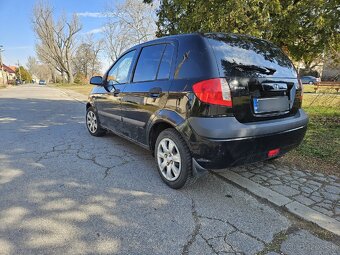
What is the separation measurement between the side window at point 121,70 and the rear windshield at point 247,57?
1.69m

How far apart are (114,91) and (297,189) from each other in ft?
10.2

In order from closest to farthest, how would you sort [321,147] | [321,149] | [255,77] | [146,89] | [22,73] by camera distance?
[255,77] < [146,89] < [321,149] < [321,147] < [22,73]

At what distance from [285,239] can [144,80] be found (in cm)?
254

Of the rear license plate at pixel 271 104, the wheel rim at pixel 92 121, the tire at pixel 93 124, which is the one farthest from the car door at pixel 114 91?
the rear license plate at pixel 271 104

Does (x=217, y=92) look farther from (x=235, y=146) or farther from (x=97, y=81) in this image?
(x=97, y=81)

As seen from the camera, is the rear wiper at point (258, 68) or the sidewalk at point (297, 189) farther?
the rear wiper at point (258, 68)

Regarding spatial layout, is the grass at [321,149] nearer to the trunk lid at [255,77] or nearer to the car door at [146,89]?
the trunk lid at [255,77]

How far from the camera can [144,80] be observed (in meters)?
3.73

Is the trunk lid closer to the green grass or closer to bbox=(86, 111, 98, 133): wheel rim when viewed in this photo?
the green grass

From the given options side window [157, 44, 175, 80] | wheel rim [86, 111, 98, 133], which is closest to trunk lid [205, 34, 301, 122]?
side window [157, 44, 175, 80]

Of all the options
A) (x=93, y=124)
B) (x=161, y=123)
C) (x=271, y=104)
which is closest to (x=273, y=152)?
(x=271, y=104)

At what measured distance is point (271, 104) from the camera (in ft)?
9.68

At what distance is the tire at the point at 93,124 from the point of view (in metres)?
5.61

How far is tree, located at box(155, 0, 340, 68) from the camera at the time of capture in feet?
18.2
